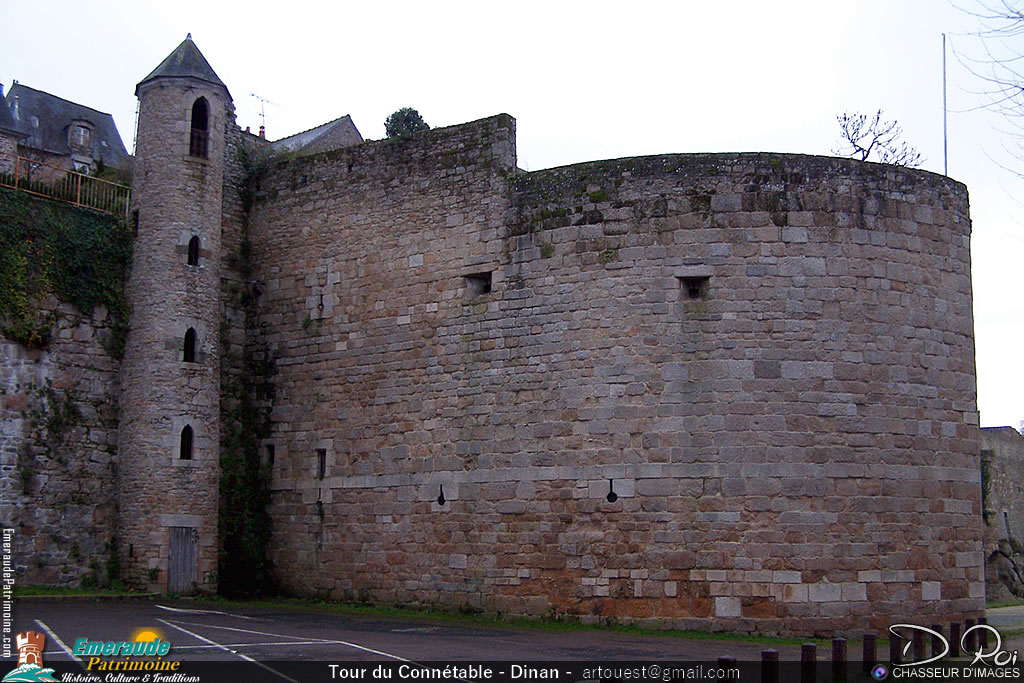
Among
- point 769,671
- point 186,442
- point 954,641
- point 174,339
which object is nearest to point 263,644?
point 769,671

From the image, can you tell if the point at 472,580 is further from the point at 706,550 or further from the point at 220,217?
the point at 220,217

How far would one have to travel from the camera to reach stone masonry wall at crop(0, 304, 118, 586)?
18609mm

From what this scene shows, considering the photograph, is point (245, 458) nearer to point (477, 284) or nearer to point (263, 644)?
point (477, 284)

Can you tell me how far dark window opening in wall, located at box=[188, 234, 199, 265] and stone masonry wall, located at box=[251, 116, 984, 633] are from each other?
4.38 metres

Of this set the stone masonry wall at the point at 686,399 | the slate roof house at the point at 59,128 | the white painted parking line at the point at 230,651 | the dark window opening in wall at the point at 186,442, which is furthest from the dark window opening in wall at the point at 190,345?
the slate roof house at the point at 59,128

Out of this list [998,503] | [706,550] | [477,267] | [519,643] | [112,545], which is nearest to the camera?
[519,643]

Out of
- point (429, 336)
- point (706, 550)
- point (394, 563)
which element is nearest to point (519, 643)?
point (706, 550)

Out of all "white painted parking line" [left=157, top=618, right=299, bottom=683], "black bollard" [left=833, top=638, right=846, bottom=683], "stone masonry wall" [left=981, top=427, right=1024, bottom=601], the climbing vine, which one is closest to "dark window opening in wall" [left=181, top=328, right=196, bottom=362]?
the climbing vine

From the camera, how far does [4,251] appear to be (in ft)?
62.3

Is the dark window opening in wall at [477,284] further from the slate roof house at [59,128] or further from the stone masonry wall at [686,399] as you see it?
the slate roof house at [59,128]

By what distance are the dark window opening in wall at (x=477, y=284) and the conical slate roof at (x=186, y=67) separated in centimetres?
663

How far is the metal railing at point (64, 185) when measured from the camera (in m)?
20.0

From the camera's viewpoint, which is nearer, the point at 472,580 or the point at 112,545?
the point at 472,580

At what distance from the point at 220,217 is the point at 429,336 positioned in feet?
16.4
